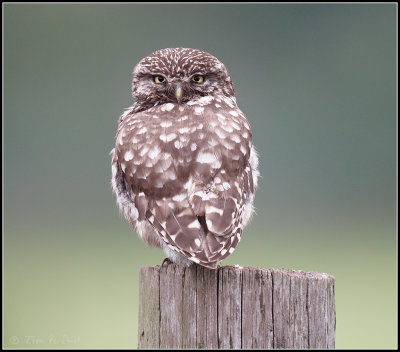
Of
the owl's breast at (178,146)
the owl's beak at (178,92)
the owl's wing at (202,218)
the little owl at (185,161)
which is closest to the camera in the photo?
the owl's wing at (202,218)

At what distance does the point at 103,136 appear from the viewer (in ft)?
48.2

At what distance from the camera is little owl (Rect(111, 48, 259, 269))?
11.8 ft

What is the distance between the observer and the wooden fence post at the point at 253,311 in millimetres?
3191

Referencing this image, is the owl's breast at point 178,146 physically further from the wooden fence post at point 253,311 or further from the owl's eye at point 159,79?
the wooden fence post at point 253,311

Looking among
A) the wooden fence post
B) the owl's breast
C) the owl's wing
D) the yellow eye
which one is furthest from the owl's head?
the wooden fence post

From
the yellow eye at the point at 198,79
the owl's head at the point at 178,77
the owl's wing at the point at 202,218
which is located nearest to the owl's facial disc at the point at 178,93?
the owl's head at the point at 178,77

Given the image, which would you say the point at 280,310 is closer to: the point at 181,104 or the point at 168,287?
the point at 168,287

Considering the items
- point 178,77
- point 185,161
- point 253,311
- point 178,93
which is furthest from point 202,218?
point 178,77

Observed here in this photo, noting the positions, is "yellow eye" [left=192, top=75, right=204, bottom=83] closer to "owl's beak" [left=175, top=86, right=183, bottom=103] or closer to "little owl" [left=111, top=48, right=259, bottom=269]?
"little owl" [left=111, top=48, right=259, bottom=269]

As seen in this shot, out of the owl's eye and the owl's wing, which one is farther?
the owl's eye

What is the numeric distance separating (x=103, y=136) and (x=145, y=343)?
11.6 m

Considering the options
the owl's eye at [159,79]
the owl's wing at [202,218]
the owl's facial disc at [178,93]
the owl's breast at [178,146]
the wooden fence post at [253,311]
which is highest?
the owl's eye at [159,79]

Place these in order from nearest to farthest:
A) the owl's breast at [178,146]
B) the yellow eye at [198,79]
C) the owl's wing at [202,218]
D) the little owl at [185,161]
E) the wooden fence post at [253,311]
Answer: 1. the wooden fence post at [253,311]
2. the owl's wing at [202,218]
3. the little owl at [185,161]
4. the owl's breast at [178,146]
5. the yellow eye at [198,79]

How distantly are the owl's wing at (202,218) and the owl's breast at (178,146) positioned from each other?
0.21 ft
